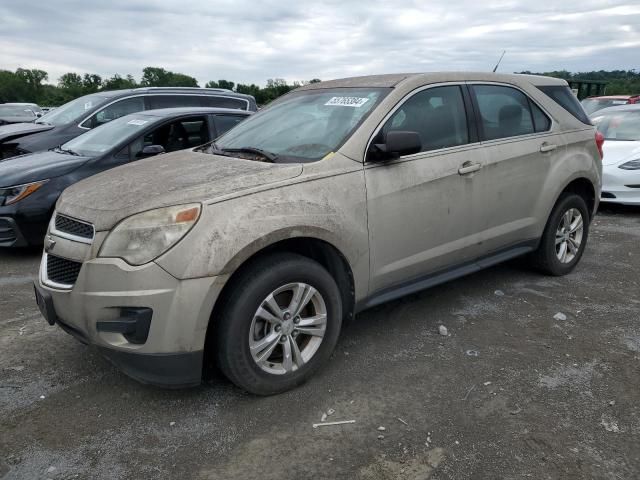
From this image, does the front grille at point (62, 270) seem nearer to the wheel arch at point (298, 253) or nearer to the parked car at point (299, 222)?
the parked car at point (299, 222)

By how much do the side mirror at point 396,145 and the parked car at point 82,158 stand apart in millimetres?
2968

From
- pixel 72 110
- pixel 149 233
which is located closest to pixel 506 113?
pixel 149 233

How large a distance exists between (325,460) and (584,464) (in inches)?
46.1

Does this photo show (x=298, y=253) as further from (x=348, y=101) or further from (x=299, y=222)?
(x=348, y=101)

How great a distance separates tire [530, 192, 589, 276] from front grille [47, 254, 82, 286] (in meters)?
3.72

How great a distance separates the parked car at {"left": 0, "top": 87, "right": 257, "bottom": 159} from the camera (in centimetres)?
789

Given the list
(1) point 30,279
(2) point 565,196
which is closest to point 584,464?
(2) point 565,196

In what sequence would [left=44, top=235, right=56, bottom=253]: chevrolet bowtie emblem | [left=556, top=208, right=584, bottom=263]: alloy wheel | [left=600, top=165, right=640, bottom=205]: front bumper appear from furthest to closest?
[left=600, top=165, right=640, bottom=205]: front bumper → [left=556, top=208, right=584, bottom=263]: alloy wheel → [left=44, top=235, right=56, bottom=253]: chevrolet bowtie emblem

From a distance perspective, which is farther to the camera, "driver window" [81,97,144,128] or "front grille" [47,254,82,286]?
"driver window" [81,97,144,128]

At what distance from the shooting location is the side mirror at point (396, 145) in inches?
126

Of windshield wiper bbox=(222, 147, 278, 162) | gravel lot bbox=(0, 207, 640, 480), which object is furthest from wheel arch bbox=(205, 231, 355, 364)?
windshield wiper bbox=(222, 147, 278, 162)

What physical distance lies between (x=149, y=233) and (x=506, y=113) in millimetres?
2980

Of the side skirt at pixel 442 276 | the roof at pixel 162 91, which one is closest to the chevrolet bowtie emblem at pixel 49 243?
the side skirt at pixel 442 276

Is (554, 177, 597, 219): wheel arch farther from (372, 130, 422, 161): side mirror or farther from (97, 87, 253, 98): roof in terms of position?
(97, 87, 253, 98): roof
